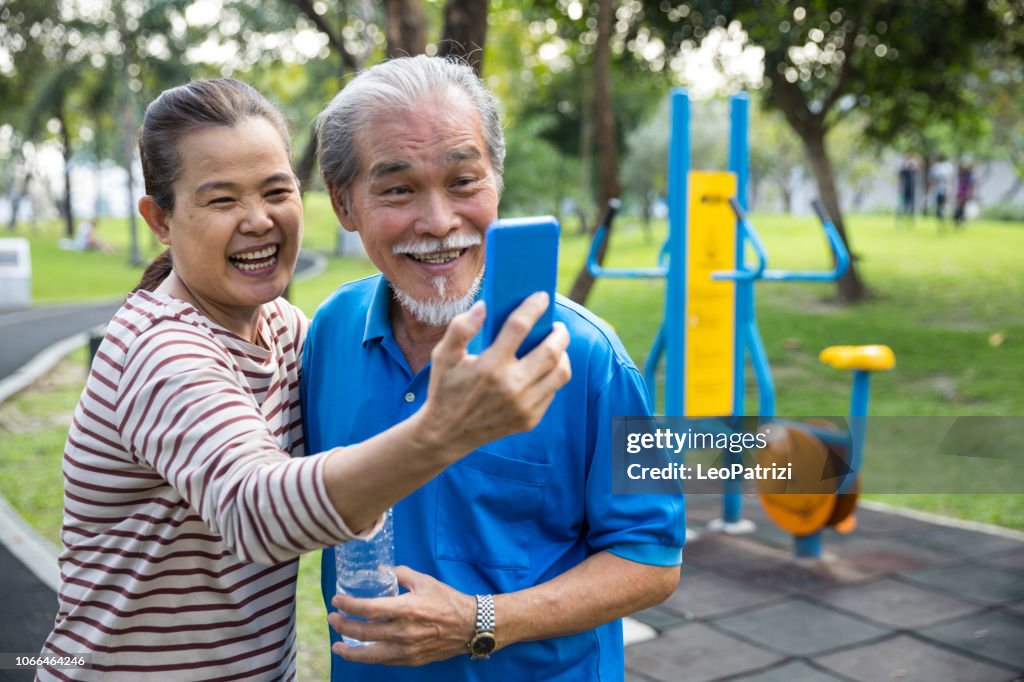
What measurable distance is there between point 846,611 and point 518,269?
12.3 ft

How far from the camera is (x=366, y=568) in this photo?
4.72 ft

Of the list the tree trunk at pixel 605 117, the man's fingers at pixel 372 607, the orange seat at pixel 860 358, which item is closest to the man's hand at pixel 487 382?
the man's fingers at pixel 372 607

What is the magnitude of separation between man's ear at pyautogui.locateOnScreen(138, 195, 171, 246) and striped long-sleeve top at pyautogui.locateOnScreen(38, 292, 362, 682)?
0.15 metres

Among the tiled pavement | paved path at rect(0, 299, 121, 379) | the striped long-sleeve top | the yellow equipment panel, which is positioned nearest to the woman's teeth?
the striped long-sleeve top

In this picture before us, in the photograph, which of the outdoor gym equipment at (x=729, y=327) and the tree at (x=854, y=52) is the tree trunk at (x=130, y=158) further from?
the outdoor gym equipment at (x=729, y=327)

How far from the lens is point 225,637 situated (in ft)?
5.11

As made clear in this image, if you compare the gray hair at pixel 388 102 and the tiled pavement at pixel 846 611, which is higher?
the gray hair at pixel 388 102

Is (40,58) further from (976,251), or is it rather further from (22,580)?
(22,580)

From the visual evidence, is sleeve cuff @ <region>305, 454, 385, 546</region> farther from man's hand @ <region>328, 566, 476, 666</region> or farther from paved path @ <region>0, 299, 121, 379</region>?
paved path @ <region>0, 299, 121, 379</region>

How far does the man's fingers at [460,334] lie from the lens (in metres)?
1.07

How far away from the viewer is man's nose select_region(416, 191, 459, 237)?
1.58 metres

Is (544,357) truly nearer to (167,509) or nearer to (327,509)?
(327,509)

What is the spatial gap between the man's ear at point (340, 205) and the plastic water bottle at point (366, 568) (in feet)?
1.93

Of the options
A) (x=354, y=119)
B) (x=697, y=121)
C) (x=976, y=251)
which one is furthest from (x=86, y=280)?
(x=354, y=119)
